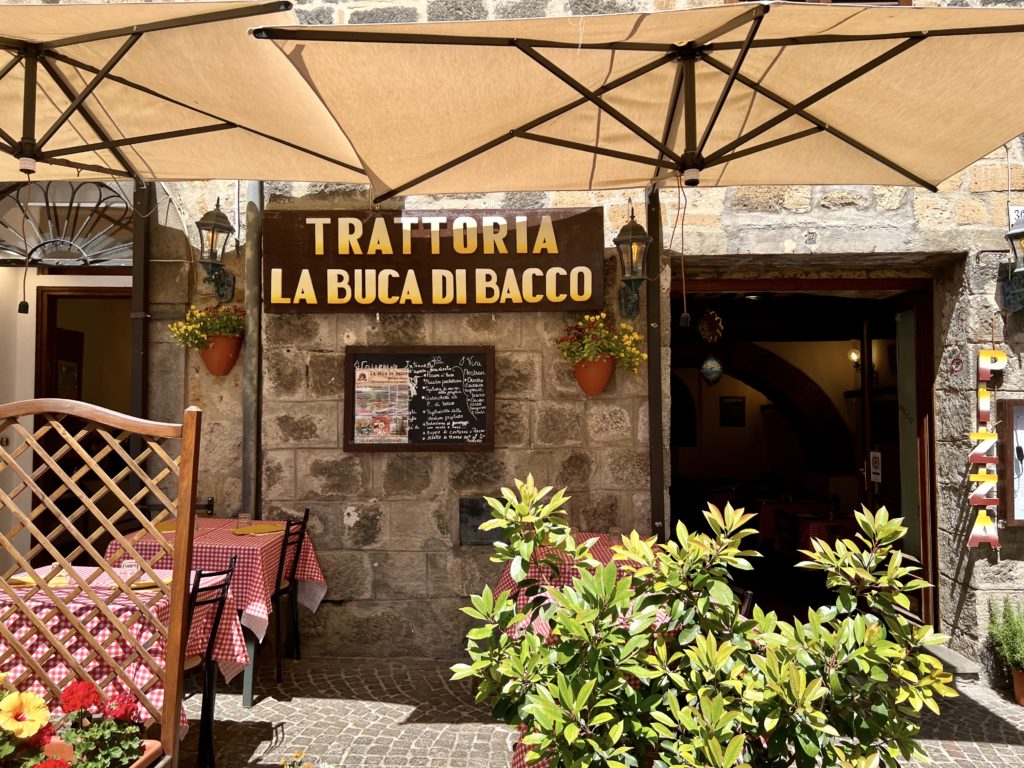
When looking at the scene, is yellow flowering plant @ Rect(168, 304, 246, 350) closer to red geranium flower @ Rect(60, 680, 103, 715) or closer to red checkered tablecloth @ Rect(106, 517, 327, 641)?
red checkered tablecloth @ Rect(106, 517, 327, 641)

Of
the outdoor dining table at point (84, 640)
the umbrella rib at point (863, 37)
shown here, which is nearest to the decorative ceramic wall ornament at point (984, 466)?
the umbrella rib at point (863, 37)

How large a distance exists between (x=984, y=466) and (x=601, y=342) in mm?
2330

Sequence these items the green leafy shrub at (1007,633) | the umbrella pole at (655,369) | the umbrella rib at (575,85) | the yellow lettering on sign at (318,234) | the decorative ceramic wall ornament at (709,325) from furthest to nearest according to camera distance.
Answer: the decorative ceramic wall ornament at (709,325)
the yellow lettering on sign at (318,234)
the umbrella pole at (655,369)
the green leafy shrub at (1007,633)
the umbrella rib at (575,85)


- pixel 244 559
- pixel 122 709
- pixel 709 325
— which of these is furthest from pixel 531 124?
pixel 709 325

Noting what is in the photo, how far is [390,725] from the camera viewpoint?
3227mm

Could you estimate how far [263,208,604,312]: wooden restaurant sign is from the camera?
414cm

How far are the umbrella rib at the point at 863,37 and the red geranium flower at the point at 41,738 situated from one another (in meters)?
2.92

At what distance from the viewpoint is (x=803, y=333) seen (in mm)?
7699

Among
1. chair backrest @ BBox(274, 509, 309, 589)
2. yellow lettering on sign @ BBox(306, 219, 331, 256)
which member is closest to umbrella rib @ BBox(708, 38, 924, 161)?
yellow lettering on sign @ BBox(306, 219, 331, 256)

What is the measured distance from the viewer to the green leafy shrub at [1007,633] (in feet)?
11.8

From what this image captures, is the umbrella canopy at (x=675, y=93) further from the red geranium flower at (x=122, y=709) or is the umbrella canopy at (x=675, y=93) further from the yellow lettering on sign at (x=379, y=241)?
the red geranium flower at (x=122, y=709)

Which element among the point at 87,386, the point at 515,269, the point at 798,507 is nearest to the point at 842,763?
the point at 515,269

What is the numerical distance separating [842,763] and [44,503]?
239cm

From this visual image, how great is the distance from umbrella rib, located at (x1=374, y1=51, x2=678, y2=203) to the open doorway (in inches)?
80.3
